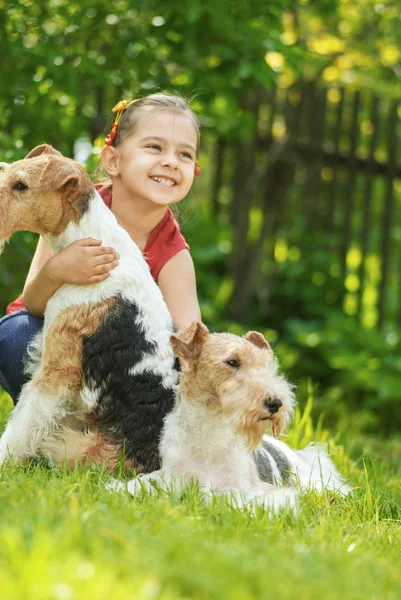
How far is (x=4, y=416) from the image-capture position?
4660 millimetres

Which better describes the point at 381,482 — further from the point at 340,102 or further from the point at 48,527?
the point at 340,102

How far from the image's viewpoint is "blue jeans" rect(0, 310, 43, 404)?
13.3 ft

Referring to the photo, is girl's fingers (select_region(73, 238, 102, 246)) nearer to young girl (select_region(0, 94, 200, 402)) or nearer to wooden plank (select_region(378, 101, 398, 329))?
young girl (select_region(0, 94, 200, 402))

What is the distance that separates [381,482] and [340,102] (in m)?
4.97

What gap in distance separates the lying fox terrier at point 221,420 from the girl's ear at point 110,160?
1150mm

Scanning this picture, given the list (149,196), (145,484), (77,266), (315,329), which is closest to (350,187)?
(315,329)

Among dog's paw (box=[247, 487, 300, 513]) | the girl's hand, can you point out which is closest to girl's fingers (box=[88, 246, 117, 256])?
the girl's hand

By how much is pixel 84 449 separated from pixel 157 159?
1456mm

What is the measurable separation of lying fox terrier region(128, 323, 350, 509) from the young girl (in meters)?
0.63

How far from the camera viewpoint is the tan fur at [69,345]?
3486 millimetres

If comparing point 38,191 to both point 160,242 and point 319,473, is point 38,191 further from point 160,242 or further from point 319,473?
point 319,473

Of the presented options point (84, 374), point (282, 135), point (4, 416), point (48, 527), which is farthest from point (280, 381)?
point (282, 135)

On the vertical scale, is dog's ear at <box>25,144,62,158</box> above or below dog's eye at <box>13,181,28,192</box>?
above

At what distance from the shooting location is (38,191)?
3.49 meters
